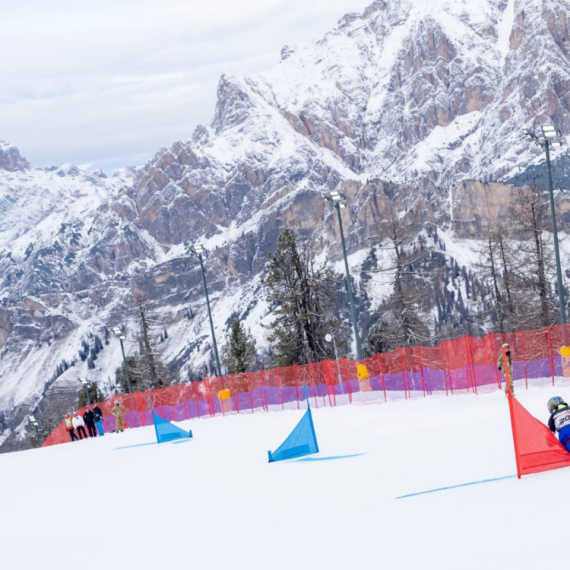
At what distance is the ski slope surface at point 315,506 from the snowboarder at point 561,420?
17.0 inches

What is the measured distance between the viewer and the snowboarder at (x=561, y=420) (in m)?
10.2

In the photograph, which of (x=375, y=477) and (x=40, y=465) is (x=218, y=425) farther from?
(x=375, y=477)

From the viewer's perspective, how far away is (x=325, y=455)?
637 inches

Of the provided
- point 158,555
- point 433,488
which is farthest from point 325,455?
point 158,555

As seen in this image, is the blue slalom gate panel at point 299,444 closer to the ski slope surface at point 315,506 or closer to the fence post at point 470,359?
the ski slope surface at point 315,506

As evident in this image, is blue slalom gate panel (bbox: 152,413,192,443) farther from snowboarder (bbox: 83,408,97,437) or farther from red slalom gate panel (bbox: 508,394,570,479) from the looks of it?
red slalom gate panel (bbox: 508,394,570,479)

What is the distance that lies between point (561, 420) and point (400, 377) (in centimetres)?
1700

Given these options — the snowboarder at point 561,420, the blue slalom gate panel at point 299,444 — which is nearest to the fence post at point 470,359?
the blue slalom gate panel at point 299,444

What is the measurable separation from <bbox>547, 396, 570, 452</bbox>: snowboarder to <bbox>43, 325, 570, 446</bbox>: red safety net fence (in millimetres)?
13219

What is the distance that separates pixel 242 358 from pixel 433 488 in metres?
45.3

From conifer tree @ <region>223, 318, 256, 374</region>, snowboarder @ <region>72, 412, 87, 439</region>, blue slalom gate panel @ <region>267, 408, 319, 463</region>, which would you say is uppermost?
blue slalom gate panel @ <region>267, 408, 319, 463</region>

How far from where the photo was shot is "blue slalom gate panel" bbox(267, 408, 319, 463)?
16.4 metres

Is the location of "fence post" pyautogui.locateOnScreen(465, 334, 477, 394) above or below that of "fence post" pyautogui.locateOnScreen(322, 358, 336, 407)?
above

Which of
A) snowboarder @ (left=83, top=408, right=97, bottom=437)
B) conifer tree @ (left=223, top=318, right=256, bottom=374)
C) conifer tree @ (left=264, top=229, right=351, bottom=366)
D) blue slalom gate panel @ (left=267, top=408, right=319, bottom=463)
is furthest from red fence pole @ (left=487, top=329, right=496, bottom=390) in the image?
conifer tree @ (left=223, top=318, right=256, bottom=374)
